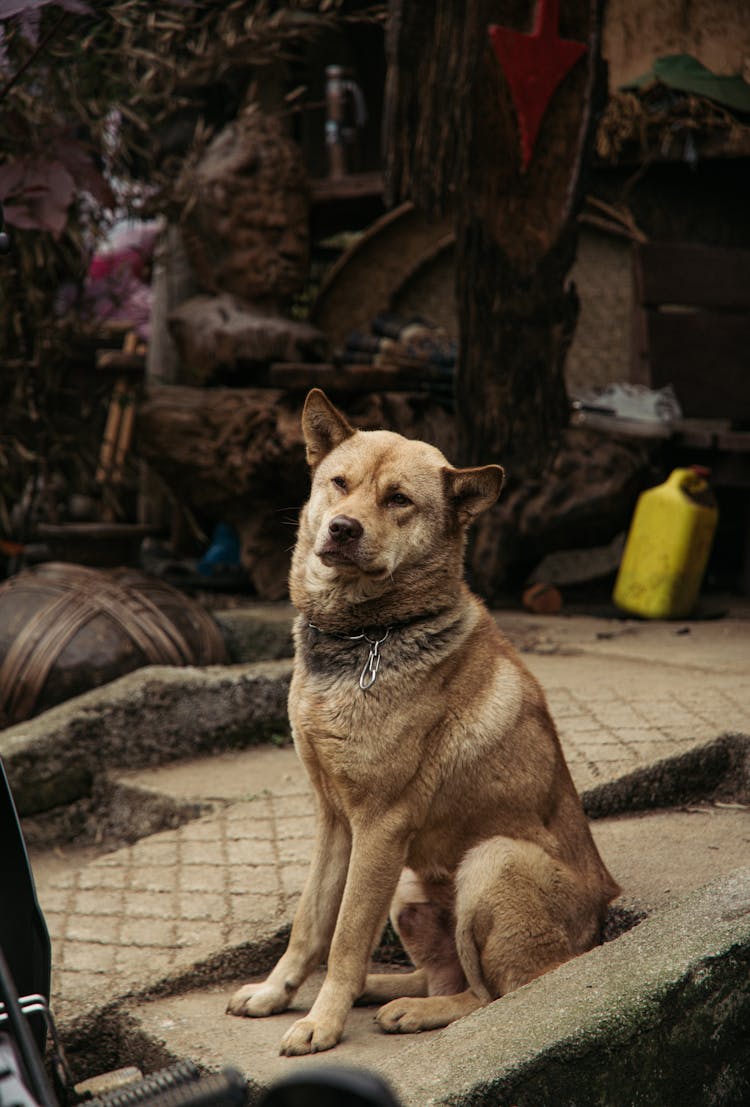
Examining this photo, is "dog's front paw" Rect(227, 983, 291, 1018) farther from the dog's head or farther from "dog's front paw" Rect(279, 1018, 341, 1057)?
the dog's head

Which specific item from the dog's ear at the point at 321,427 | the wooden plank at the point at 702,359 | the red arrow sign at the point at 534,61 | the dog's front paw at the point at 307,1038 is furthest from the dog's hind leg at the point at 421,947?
the wooden plank at the point at 702,359

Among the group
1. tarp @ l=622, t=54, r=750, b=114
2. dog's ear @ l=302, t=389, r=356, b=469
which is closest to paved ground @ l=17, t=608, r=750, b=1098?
dog's ear @ l=302, t=389, r=356, b=469

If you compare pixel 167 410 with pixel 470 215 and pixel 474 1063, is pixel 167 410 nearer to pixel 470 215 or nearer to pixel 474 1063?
pixel 470 215

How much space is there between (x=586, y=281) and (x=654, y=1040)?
6931mm

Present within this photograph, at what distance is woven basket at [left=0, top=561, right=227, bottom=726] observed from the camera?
5.63 meters

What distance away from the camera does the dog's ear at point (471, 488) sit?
3.07 m

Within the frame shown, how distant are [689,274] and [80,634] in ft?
15.8

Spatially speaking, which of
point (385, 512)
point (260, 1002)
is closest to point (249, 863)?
point (260, 1002)

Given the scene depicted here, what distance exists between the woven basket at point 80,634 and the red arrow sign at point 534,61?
2.80 m

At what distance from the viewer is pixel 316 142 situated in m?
10.2

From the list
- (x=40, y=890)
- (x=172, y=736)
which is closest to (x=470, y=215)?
(x=172, y=736)

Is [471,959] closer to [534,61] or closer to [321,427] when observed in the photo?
[321,427]

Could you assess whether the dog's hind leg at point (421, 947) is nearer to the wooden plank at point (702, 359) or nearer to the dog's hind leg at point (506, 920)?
the dog's hind leg at point (506, 920)

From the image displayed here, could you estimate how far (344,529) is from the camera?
291cm
